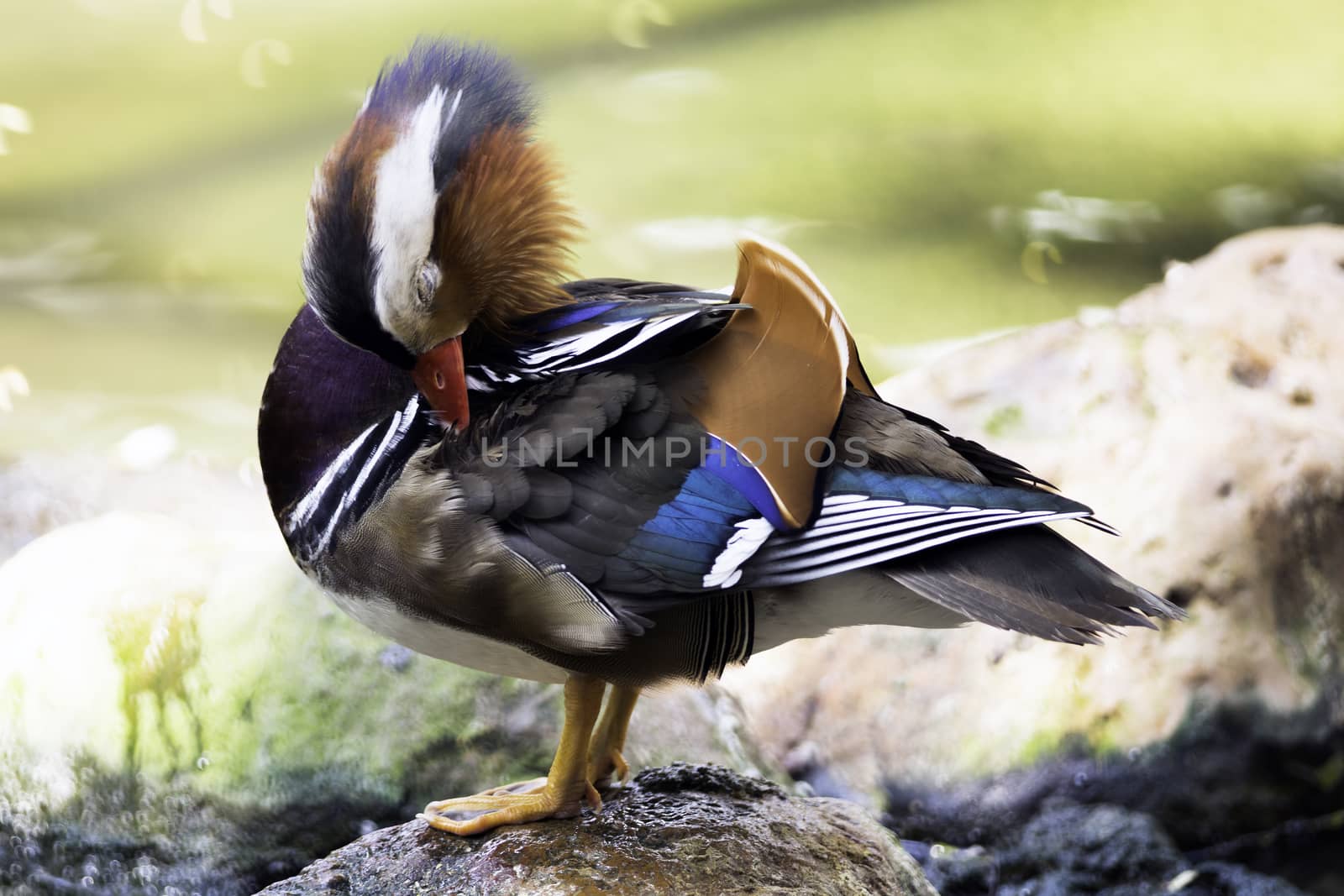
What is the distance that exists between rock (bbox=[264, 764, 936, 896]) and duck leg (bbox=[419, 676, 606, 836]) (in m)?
0.02

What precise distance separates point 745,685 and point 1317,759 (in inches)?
45.0

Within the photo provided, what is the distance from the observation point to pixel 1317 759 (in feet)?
9.00

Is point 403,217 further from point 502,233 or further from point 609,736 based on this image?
point 609,736

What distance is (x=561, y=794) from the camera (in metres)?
1.97

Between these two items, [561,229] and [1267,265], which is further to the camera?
[1267,265]

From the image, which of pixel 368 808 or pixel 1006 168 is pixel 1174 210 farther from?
pixel 368 808

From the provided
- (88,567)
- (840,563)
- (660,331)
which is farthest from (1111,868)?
(88,567)

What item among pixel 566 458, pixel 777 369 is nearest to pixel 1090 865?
pixel 777 369

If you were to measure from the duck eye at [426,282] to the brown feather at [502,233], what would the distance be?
0.04 ft

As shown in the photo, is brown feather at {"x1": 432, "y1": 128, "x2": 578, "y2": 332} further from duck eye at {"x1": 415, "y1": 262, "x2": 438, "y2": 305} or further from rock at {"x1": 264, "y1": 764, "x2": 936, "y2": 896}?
rock at {"x1": 264, "y1": 764, "x2": 936, "y2": 896}

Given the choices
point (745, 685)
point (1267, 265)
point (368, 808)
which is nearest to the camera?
point (368, 808)

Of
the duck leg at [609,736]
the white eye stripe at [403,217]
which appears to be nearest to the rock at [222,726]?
the duck leg at [609,736]

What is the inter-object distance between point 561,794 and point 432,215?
0.84 metres

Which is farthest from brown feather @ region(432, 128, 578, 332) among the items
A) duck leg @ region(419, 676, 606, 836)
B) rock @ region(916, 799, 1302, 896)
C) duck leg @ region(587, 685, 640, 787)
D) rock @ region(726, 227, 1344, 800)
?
rock @ region(916, 799, 1302, 896)
